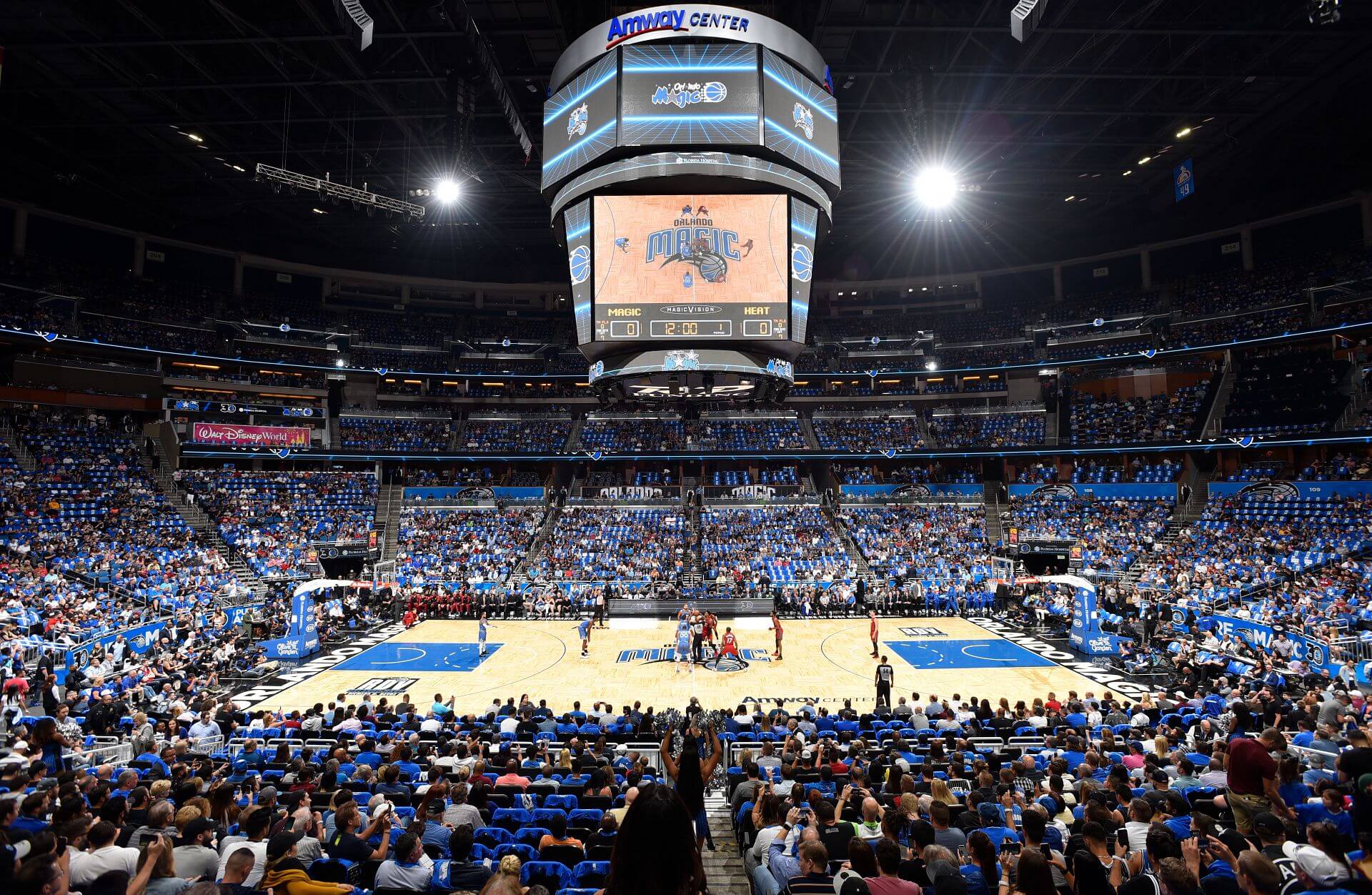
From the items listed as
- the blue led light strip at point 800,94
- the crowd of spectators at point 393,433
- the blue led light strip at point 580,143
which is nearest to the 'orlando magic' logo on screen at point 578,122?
the blue led light strip at point 580,143

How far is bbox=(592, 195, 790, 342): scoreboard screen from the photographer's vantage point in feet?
58.2

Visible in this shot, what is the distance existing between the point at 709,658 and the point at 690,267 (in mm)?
13542

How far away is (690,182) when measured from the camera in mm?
18031

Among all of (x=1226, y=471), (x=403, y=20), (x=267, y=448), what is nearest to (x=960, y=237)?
(x=1226, y=471)

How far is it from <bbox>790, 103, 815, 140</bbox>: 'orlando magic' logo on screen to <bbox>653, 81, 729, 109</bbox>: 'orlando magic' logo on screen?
6.92ft

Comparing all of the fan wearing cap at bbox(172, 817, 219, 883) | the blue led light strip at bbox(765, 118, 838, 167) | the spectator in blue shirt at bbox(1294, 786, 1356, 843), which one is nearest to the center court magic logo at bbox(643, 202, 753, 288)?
the blue led light strip at bbox(765, 118, 838, 167)

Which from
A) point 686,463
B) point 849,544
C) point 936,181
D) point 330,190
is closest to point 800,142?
point 936,181

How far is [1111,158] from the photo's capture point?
33.1m

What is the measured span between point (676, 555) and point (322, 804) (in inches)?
1082

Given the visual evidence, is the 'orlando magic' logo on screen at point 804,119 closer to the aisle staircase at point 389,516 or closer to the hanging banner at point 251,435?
the aisle staircase at point 389,516

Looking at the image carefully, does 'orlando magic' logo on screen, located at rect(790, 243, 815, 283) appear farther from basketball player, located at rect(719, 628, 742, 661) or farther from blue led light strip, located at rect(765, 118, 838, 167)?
basketball player, located at rect(719, 628, 742, 661)

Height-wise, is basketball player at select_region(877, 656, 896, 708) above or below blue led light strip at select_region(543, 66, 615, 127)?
below

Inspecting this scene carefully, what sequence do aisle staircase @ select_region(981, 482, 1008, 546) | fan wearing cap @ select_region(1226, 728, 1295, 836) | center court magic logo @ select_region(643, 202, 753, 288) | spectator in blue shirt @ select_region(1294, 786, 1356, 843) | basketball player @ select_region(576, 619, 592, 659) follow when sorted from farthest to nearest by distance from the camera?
aisle staircase @ select_region(981, 482, 1008, 546) < basketball player @ select_region(576, 619, 592, 659) < center court magic logo @ select_region(643, 202, 753, 288) < fan wearing cap @ select_region(1226, 728, 1295, 836) < spectator in blue shirt @ select_region(1294, 786, 1356, 843)

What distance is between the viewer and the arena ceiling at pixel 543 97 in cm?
2052
